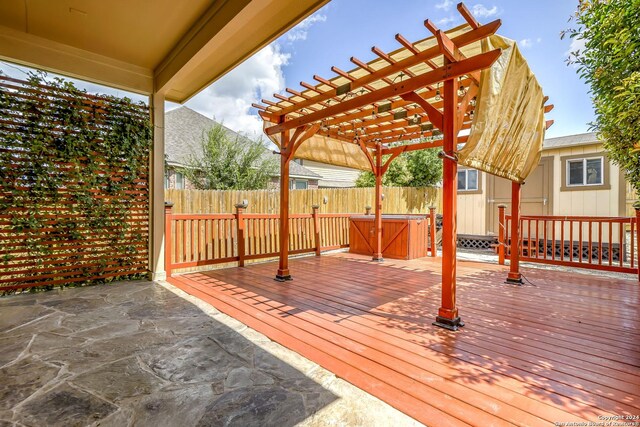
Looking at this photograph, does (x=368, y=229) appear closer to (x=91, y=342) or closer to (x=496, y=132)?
(x=496, y=132)

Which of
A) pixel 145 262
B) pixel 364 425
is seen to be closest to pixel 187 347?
pixel 364 425

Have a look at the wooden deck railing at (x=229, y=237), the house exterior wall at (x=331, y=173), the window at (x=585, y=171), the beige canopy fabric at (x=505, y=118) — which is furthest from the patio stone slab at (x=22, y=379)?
the house exterior wall at (x=331, y=173)

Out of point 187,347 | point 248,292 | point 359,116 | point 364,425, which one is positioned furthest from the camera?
point 359,116

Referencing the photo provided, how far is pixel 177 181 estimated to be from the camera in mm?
11469

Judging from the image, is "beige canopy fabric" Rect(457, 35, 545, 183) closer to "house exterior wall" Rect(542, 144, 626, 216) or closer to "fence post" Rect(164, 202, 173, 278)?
"fence post" Rect(164, 202, 173, 278)

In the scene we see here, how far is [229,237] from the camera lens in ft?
18.4

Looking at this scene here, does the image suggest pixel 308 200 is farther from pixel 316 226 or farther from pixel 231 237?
pixel 231 237

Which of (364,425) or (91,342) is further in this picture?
(91,342)

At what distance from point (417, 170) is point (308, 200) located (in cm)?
486

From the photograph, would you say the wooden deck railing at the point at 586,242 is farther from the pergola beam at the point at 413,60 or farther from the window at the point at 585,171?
the pergola beam at the point at 413,60

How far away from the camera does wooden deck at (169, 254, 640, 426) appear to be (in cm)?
169

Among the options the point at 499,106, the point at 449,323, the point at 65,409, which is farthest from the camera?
the point at 499,106

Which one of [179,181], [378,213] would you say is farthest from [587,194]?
[179,181]

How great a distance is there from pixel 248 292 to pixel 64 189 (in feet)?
9.27
